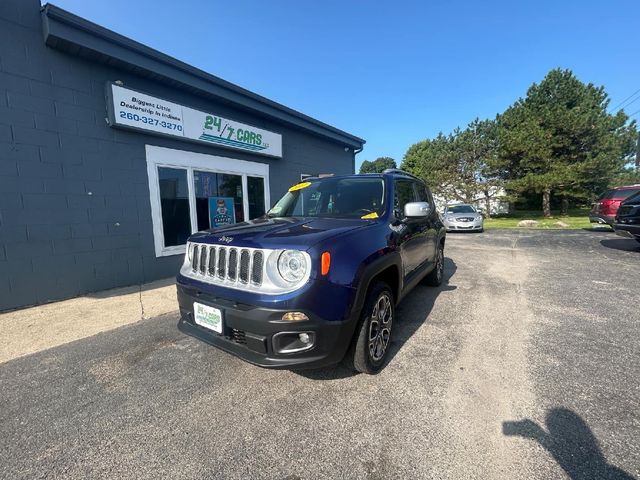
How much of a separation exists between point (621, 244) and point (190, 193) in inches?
494

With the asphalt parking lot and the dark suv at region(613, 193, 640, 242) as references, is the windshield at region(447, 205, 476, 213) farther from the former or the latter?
the asphalt parking lot

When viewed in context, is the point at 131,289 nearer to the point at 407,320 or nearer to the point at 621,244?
the point at 407,320

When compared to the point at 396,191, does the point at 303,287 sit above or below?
below

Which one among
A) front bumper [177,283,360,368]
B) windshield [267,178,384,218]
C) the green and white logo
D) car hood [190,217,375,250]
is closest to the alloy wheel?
front bumper [177,283,360,368]

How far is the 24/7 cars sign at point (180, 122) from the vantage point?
5.72 metres

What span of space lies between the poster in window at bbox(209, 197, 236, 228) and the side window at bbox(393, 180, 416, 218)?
16.5 ft

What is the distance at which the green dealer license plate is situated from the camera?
7.93 ft

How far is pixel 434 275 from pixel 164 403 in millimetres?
4299

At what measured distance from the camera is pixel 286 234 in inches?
97.2

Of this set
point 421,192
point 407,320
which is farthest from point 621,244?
point 407,320

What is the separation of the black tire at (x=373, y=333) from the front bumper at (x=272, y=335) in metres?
0.19

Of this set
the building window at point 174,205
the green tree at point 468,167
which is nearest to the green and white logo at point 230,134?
the building window at point 174,205

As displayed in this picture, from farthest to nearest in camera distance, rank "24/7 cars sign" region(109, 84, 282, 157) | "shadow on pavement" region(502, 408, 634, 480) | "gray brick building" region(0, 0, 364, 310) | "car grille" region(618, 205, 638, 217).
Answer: "car grille" region(618, 205, 638, 217), "24/7 cars sign" region(109, 84, 282, 157), "gray brick building" region(0, 0, 364, 310), "shadow on pavement" region(502, 408, 634, 480)

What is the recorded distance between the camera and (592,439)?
1932 mm
